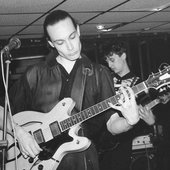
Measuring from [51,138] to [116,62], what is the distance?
2.05m

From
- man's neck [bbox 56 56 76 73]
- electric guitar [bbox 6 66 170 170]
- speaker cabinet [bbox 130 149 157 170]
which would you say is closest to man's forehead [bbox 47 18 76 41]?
man's neck [bbox 56 56 76 73]

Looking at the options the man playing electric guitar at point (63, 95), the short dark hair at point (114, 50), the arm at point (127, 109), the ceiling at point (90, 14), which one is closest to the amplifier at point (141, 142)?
the short dark hair at point (114, 50)

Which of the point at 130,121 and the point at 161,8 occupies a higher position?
the point at 161,8

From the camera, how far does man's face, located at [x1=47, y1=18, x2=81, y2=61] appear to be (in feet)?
7.54

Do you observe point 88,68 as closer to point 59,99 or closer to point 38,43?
point 59,99

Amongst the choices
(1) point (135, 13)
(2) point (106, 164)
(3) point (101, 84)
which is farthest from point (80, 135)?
(1) point (135, 13)

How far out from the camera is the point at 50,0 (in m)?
3.80

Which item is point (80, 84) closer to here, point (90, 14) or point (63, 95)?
point (63, 95)

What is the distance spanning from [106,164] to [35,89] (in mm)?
1948

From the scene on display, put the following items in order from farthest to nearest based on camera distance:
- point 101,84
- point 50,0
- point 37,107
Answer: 1. point 50,0
2. point 37,107
3. point 101,84

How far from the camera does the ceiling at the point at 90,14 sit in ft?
13.3

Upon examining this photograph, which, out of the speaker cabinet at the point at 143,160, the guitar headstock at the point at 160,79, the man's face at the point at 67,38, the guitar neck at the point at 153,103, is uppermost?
the man's face at the point at 67,38

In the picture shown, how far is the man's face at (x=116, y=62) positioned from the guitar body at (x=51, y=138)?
6.35ft

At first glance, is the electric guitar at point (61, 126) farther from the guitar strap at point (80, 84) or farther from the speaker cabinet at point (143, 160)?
the speaker cabinet at point (143, 160)
